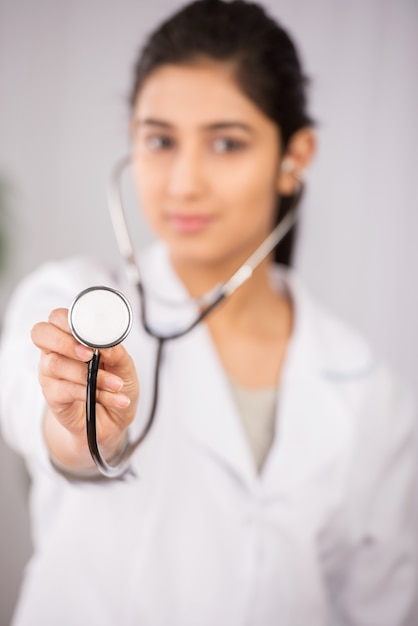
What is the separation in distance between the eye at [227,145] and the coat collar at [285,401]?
18 cm

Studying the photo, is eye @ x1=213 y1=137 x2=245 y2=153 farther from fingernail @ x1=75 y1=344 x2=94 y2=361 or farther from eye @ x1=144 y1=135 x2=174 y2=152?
fingernail @ x1=75 y1=344 x2=94 y2=361

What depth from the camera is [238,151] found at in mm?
639

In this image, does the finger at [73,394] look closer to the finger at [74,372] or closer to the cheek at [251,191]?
the finger at [74,372]

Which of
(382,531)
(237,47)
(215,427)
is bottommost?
(382,531)

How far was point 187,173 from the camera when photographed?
23.1 inches

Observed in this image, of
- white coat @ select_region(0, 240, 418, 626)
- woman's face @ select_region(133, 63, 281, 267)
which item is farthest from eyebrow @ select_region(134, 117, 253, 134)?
white coat @ select_region(0, 240, 418, 626)

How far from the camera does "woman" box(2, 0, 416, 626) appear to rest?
599 millimetres

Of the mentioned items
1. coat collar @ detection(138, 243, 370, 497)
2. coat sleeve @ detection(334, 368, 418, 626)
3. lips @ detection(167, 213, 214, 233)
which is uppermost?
lips @ detection(167, 213, 214, 233)

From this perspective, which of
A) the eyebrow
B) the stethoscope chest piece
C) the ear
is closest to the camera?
the stethoscope chest piece

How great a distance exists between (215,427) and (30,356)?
27 cm

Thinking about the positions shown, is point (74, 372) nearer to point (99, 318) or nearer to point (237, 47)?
point (99, 318)

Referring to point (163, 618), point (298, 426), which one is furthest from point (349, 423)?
point (163, 618)

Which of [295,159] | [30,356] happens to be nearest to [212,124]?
[295,159]

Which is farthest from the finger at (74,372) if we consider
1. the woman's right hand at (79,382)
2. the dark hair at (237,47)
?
the dark hair at (237,47)
